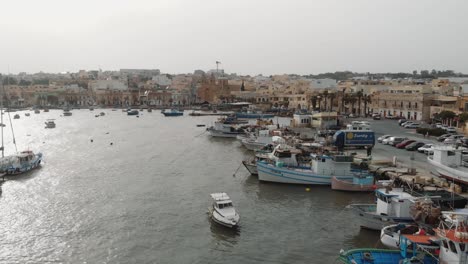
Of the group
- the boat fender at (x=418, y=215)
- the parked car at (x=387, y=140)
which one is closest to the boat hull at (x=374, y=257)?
the boat fender at (x=418, y=215)

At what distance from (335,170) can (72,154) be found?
607 inches

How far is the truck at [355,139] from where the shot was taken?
19641 millimetres

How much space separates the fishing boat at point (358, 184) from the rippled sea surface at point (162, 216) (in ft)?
1.05

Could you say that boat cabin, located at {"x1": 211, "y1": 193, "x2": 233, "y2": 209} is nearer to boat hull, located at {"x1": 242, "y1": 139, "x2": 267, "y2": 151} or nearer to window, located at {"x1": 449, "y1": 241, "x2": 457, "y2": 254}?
window, located at {"x1": 449, "y1": 241, "x2": 457, "y2": 254}

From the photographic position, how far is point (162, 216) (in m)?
12.5

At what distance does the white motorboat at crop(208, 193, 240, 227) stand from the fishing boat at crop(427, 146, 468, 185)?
7323 millimetres

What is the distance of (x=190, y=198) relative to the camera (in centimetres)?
1425

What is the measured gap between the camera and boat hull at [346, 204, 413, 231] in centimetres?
1040

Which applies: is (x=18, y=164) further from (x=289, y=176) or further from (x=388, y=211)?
(x=388, y=211)

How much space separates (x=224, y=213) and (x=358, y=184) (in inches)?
214

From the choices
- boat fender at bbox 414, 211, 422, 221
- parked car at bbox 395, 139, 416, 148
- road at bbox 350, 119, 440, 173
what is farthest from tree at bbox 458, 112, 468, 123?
boat fender at bbox 414, 211, 422, 221

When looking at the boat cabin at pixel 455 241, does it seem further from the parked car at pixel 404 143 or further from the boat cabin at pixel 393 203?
the parked car at pixel 404 143

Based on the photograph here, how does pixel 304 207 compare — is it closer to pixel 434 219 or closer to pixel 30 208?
pixel 434 219

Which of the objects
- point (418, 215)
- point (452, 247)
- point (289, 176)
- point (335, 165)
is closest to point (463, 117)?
point (335, 165)
